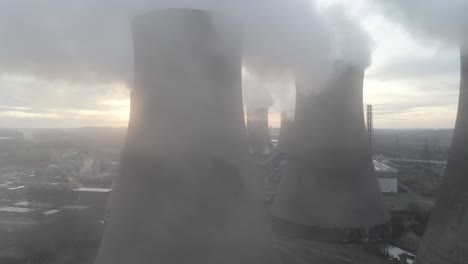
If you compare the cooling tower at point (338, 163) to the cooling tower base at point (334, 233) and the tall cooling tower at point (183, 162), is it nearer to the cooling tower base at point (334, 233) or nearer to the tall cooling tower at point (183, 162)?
the cooling tower base at point (334, 233)

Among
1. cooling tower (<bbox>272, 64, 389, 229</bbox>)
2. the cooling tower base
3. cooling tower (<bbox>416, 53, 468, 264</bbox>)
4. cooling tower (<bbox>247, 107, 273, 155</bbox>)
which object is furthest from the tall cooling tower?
cooling tower (<bbox>247, 107, 273, 155</bbox>)

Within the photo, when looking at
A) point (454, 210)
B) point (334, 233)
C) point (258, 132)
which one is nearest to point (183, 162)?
point (454, 210)

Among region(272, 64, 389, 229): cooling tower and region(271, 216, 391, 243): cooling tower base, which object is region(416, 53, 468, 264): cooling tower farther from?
region(271, 216, 391, 243): cooling tower base

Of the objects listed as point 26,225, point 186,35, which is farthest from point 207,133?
point 26,225

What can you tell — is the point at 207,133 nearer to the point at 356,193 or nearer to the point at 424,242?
the point at 424,242

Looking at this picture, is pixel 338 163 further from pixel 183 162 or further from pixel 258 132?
pixel 258 132
